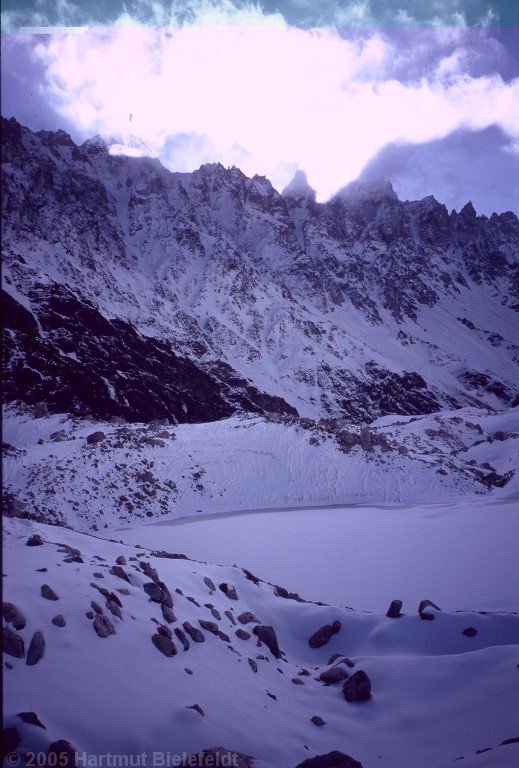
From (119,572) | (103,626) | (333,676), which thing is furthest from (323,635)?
(103,626)

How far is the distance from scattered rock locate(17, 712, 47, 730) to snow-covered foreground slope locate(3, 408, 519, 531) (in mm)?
15504

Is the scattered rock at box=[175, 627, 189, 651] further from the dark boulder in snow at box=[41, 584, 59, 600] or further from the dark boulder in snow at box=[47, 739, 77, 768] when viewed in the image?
the dark boulder in snow at box=[47, 739, 77, 768]

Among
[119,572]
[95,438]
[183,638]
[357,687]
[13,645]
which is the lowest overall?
[357,687]

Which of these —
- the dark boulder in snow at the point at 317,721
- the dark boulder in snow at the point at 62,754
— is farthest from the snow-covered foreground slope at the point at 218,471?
the dark boulder in snow at the point at 62,754

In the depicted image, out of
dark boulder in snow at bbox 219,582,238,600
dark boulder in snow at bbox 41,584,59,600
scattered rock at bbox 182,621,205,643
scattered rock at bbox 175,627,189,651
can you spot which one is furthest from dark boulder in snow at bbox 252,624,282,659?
dark boulder in snow at bbox 41,584,59,600

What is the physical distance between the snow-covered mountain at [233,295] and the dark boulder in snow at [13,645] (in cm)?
4936

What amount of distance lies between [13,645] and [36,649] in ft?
0.68

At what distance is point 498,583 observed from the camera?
32.2 feet

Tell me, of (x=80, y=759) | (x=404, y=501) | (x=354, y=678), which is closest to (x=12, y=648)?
(x=80, y=759)

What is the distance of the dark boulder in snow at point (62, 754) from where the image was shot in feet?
10.6

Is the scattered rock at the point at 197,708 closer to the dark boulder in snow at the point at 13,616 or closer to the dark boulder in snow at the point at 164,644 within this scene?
the dark boulder in snow at the point at 164,644

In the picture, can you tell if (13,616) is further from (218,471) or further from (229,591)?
(218,471)

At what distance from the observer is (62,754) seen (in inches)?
129

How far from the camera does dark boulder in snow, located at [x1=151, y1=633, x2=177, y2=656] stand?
5281mm
